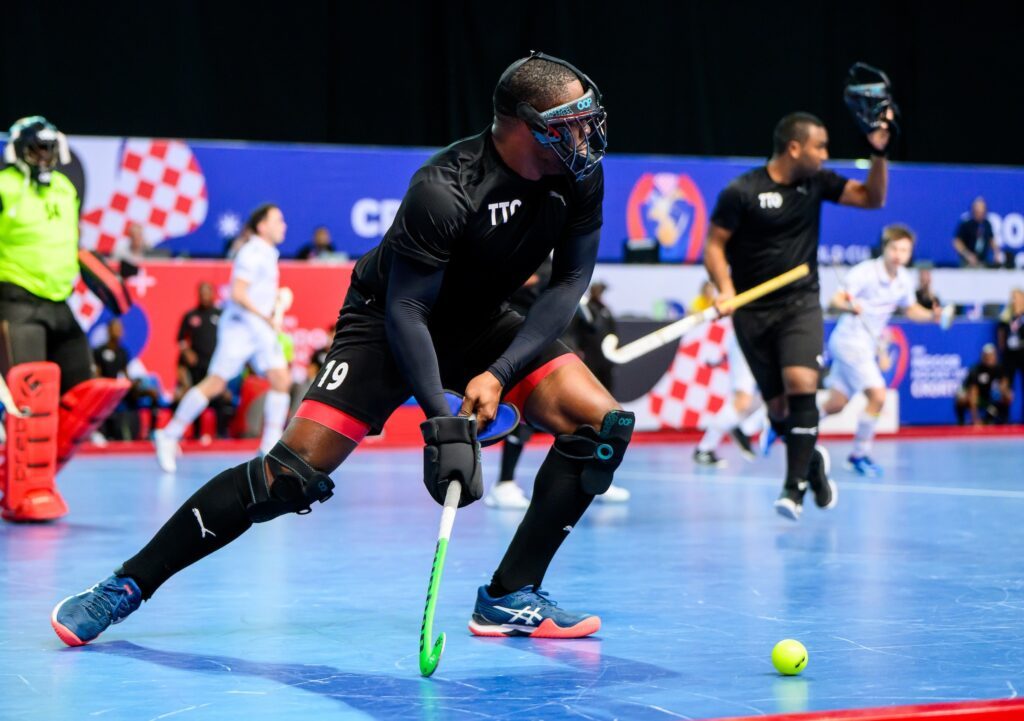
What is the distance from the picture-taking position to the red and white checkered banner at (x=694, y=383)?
15812 millimetres

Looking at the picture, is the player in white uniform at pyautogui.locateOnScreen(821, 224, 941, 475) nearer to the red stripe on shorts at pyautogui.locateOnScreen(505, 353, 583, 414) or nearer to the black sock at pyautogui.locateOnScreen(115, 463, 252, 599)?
the red stripe on shorts at pyautogui.locateOnScreen(505, 353, 583, 414)

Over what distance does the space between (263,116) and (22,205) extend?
1139 cm

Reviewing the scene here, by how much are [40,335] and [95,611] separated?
3869 millimetres

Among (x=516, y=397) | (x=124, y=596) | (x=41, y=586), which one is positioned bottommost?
(x=41, y=586)

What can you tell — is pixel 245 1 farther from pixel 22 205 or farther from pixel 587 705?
pixel 587 705

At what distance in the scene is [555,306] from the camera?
4.64m

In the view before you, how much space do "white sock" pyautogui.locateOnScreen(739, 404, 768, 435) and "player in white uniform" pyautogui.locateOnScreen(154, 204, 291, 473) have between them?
14.1 feet

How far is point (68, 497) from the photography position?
9570mm

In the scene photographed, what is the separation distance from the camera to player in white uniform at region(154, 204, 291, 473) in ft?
37.0

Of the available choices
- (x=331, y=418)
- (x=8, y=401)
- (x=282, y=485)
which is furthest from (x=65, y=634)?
(x=8, y=401)

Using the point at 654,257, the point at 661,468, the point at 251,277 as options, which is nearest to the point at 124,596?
the point at 251,277

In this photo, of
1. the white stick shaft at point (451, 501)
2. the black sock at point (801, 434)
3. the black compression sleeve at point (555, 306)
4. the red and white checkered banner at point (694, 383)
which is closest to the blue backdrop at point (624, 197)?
the red and white checkered banner at point (694, 383)

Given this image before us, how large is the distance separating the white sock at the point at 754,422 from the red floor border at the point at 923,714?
960 centimetres

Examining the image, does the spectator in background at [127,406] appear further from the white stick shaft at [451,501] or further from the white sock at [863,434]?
the white stick shaft at [451,501]
